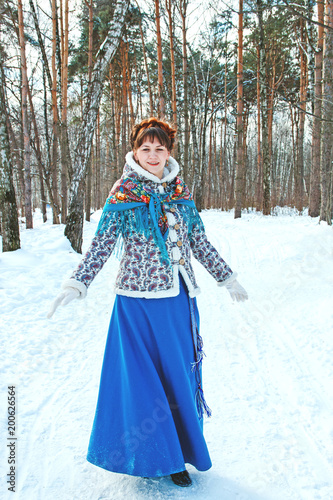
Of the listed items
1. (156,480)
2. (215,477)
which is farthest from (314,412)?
(156,480)

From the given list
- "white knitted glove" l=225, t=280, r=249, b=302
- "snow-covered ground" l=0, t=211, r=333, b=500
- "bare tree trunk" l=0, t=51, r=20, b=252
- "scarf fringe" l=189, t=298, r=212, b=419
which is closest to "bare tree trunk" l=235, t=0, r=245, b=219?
"snow-covered ground" l=0, t=211, r=333, b=500

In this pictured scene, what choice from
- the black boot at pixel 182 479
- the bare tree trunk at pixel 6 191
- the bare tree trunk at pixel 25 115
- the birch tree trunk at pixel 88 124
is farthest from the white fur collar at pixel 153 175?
the bare tree trunk at pixel 25 115

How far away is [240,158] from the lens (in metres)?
11.1

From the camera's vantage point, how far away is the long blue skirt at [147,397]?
1.65m

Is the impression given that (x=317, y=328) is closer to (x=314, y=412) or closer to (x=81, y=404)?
(x=314, y=412)

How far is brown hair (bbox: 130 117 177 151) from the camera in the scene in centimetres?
188

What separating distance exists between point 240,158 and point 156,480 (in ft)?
34.2

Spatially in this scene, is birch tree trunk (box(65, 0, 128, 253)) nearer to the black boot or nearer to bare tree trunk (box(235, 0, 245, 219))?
bare tree trunk (box(235, 0, 245, 219))

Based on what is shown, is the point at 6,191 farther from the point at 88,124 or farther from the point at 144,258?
the point at 144,258

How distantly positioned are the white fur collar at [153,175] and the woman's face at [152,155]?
4 centimetres

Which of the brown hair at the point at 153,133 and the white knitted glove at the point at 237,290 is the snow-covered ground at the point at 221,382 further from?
the brown hair at the point at 153,133

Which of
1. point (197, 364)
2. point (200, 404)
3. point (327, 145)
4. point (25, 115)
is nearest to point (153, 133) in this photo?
point (197, 364)

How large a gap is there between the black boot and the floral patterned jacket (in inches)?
37.4

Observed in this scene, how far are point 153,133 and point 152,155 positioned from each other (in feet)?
0.40
